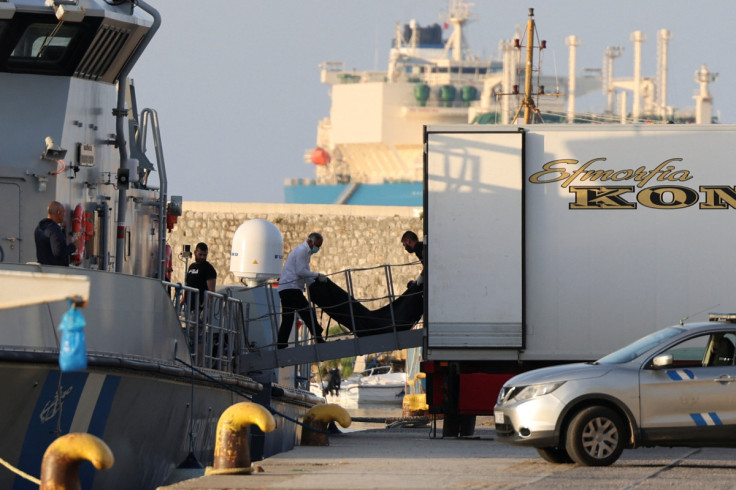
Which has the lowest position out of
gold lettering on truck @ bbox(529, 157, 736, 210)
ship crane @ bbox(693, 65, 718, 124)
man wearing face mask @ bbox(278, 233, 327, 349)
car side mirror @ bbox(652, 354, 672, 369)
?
car side mirror @ bbox(652, 354, 672, 369)

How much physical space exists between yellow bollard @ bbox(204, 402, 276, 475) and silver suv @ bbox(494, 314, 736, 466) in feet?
7.99

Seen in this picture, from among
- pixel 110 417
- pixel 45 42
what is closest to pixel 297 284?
pixel 45 42

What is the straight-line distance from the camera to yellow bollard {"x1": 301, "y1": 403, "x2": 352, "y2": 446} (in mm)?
17438

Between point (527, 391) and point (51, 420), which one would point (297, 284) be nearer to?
point (527, 391)

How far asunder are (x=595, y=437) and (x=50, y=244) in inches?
190

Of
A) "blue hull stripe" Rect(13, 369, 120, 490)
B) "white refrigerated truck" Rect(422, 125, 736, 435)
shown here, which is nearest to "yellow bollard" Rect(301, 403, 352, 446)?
"white refrigerated truck" Rect(422, 125, 736, 435)

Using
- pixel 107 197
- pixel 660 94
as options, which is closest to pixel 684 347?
pixel 107 197

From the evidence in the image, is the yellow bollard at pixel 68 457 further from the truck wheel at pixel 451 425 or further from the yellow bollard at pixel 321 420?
the truck wheel at pixel 451 425

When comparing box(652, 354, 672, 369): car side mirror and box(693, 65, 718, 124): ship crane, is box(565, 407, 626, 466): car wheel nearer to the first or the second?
box(652, 354, 672, 369): car side mirror

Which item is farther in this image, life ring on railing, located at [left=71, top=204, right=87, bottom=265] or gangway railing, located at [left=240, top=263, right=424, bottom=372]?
gangway railing, located at [left=240, top=263, right=424, bottom=372]

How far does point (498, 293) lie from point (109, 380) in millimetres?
5911

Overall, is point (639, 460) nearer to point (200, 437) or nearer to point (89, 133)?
point (200, 437)

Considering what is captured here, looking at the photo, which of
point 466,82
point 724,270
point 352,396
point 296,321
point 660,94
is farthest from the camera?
point 660,94

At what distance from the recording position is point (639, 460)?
534 inches
